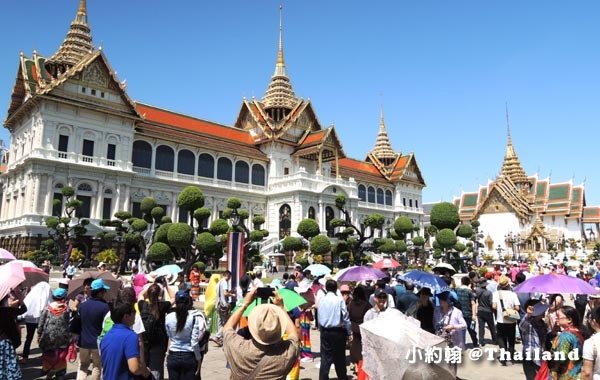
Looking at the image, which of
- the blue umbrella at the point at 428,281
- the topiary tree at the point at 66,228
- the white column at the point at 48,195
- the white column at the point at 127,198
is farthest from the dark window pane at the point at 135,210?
the blue umbrella at the point at 428,281

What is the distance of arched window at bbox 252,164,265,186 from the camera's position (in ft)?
137

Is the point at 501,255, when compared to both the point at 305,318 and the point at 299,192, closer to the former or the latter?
the point at 299,192

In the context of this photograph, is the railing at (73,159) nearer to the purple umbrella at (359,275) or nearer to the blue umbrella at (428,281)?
the purple umbrella at (359,275)

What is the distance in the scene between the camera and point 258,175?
138 ft

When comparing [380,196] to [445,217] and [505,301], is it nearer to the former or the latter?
[445,217]

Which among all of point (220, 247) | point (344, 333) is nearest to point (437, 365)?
point (344, 333)

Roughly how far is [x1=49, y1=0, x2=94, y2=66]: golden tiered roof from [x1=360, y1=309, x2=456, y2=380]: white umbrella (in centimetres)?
3585

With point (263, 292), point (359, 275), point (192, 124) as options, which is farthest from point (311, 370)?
point (192, 124)

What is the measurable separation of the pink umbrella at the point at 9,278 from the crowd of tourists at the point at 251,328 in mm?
398

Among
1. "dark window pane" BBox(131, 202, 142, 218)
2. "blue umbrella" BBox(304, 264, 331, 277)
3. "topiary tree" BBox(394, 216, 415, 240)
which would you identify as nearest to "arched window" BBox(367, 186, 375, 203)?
"topiary tree" BBox(394, 216, 415, 240)

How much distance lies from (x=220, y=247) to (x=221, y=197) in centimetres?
1666

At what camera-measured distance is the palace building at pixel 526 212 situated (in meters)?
60.2

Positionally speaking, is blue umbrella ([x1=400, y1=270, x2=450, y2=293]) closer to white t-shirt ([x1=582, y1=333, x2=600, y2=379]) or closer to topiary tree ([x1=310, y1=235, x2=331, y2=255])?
white t-shirt ([x1=582, y1=333, x2=600, y2=379])

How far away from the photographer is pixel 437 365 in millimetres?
3812
